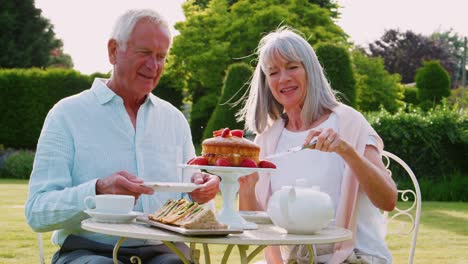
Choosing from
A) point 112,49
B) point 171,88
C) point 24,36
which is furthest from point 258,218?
point 24,36

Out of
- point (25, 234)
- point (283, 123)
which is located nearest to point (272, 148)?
point (283, 123)

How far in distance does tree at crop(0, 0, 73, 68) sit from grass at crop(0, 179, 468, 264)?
23.6 m

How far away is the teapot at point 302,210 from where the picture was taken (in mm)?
2678

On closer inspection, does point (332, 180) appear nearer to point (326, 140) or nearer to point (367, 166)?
point (367, 166)

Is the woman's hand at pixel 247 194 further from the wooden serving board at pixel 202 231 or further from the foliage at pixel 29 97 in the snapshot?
the foliage at pixel 29 97

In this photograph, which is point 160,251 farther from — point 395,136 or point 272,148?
point 395,136

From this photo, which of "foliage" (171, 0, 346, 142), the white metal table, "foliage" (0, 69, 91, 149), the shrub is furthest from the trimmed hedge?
the white metal table

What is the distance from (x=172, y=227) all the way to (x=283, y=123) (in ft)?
3.92

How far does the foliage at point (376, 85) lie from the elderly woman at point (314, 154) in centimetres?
2476

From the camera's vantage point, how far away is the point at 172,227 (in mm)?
2635

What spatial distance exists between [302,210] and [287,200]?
0.23 ft

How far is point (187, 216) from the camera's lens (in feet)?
8.68

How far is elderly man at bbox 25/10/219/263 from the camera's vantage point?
3035mm

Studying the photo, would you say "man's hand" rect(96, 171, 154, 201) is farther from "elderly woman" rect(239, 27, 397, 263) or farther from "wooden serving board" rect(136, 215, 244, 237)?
"elderly woman" rect(239, 27, 397, 263)
